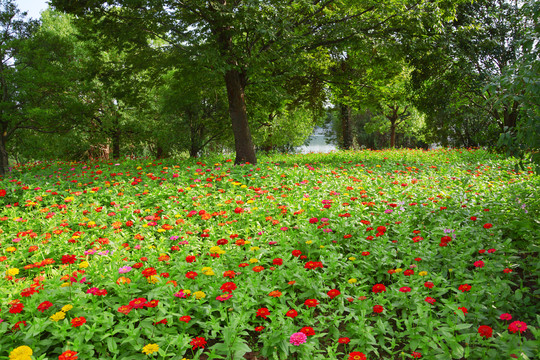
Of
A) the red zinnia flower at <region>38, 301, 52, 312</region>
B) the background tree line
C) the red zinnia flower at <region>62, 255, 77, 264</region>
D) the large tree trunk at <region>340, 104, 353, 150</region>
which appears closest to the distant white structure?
the large tree trunk at <region>340, 104, 353, 150</region>

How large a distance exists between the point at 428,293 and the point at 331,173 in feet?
15.4

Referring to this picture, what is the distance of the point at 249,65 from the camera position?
28.8 feet

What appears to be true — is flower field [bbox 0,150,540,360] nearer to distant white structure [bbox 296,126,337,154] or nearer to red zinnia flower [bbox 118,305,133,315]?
red zinnia flower [bbox 118,305,133,315]

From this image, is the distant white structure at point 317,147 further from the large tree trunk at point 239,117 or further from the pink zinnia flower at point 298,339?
→ the pink zinnia flower at point 298,339

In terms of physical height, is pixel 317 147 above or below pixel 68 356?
above

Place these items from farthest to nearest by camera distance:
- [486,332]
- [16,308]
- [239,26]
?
[239,26] < [16,308] < [486,332]

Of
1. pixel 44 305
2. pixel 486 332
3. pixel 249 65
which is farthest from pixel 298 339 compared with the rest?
pixel 249 65

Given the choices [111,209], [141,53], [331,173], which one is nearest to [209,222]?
[111,209]

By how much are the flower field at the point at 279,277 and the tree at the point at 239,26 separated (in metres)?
4.16

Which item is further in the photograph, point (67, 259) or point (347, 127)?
point (347, 127)

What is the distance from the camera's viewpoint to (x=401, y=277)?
127 inches

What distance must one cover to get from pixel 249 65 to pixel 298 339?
25.6ft

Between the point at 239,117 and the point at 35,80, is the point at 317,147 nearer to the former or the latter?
the point at 35,80

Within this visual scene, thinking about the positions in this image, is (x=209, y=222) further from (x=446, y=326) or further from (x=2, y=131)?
(x=2, y=131)
